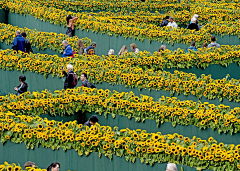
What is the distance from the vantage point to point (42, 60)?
17438mm

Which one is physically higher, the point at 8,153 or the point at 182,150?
the point at 182,150

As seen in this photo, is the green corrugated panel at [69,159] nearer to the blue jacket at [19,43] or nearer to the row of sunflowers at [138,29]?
the blue jacket at [19,43]

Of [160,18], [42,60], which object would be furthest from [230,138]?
[160,18]

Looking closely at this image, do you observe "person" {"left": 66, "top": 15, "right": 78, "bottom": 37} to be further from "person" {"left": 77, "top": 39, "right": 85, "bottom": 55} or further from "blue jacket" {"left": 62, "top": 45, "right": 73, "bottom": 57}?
"blue jacket" {"left": 62, "top": 45, "right": 73, "bottom": 57}

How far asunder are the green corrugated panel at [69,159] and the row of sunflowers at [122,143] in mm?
112

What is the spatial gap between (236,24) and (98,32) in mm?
6612

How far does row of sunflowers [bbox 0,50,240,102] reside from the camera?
47.9ft

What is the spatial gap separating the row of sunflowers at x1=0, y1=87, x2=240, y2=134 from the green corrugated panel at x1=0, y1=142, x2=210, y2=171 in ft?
4.46

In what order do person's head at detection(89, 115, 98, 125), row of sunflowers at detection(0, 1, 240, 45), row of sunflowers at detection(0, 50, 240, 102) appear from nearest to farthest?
person's head at detection(89, 115, 98, 125) < row of sunflowers at detection(0, 50, 240, 102) < row of sunflowers at detection(0, 1, 240, 45)

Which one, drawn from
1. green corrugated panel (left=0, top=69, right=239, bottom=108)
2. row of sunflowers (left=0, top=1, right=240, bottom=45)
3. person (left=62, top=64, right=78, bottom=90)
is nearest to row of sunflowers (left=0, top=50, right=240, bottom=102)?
green corrugated panel (left=0, top=69, right=239, bottom=108)

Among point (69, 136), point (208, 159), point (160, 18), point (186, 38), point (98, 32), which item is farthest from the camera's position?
point (160, 18)

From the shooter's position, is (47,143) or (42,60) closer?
(47,143)

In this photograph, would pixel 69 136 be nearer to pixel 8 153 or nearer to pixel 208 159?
pixel 8 153

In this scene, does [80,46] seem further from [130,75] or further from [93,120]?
[93,120]
